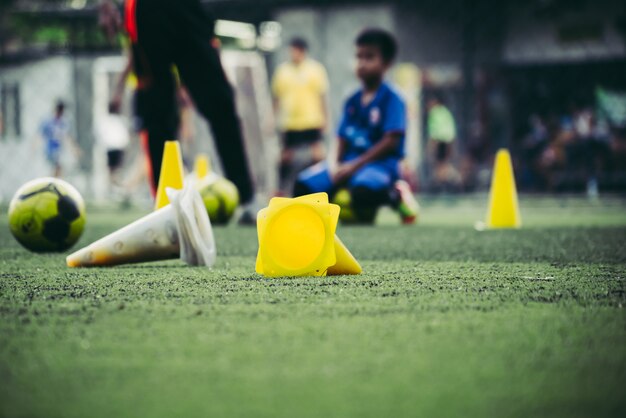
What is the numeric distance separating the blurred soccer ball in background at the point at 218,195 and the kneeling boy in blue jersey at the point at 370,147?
26.7 inches

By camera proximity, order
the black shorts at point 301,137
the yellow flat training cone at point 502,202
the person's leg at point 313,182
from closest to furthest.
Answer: the yellow flat training cone at point 502,202 < the person's leg at point 313,182 < the black shorts at point 301,137

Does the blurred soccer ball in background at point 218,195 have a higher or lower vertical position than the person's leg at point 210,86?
lower

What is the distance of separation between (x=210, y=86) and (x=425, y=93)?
11.0 metres

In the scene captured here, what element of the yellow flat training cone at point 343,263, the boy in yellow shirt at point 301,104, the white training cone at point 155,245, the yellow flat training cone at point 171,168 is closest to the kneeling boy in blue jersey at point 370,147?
the yellow flat training cone at point 171,168

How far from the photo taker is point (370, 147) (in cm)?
689

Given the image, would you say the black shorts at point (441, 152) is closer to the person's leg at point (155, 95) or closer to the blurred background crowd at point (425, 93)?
the blurred background crowd at point (425, 93)

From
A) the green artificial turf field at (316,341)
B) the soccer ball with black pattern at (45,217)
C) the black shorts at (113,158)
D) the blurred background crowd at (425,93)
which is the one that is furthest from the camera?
the black shorts at (113,158)

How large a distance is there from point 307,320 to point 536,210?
714 cm

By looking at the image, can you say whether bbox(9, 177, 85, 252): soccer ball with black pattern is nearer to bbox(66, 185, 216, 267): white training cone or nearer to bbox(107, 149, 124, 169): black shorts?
bbox(66, 185, 216, 267): white training cone

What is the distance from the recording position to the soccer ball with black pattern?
4219mm

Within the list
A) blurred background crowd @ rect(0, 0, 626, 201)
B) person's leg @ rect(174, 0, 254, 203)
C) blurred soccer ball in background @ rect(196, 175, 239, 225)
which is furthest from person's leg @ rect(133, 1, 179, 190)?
blurred background crowd @ rect(0, 0, 626, 201)

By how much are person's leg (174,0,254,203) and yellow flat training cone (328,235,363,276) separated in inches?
97.8

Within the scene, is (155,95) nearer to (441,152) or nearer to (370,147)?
(370,147)

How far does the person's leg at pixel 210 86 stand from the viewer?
5.37 m
